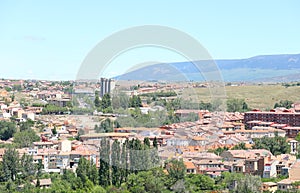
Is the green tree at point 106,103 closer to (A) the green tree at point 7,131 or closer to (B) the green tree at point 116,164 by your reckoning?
(A) the green tree at point 7,131

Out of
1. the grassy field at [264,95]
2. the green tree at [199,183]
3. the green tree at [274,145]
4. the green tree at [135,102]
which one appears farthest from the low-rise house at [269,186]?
the grassy field at [264,95]

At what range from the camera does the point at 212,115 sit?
13086mm

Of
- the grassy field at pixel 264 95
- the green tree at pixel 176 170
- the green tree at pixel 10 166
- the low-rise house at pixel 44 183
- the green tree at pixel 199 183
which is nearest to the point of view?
the green tree at pixel 199 183

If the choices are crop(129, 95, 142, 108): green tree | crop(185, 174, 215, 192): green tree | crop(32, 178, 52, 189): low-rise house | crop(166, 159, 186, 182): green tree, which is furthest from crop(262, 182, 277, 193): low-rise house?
crop(129, 95, 142, 108): green tree

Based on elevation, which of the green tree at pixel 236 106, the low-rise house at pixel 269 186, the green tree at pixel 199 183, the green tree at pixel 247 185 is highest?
the green tree at pixel 236 106

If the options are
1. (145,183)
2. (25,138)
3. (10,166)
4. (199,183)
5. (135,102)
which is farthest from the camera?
(25,138)

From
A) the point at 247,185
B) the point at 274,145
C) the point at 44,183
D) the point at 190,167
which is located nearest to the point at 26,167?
the point at 44,183

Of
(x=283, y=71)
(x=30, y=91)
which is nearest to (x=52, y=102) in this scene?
(x=30, y=91)

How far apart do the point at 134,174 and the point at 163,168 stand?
0.72 meters

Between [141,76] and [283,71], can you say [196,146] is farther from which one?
[283,71]

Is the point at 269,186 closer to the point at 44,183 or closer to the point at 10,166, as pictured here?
the point at 44,183

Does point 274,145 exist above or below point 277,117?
below

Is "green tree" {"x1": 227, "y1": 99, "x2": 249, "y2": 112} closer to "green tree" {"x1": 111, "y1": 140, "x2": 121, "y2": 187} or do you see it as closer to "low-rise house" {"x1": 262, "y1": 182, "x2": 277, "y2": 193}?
"low-rise house" {"x1": 262, "y1": 182, "x2": 277, "y2": 193}

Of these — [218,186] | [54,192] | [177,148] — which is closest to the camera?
[54,192]
